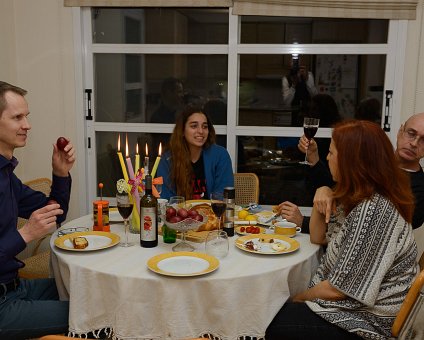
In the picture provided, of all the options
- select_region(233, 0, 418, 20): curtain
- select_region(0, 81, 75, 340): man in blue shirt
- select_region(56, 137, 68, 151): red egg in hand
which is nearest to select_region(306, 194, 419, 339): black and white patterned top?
select_region(0, 81, 75, 340): man in blue shirt

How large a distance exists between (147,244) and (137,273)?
28 centimetres

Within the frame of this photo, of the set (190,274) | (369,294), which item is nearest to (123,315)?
(190,274)

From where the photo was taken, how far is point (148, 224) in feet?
6.46

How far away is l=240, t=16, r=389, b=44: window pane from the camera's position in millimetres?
3529

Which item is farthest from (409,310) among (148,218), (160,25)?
(160,25)

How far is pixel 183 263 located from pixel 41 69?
267 centimetres

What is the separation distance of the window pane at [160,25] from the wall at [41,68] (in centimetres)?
30

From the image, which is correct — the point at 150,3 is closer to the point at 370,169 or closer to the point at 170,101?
the point at 170,101

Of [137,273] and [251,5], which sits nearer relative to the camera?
[137,273]

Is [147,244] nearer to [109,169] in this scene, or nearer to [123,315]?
[123,315]

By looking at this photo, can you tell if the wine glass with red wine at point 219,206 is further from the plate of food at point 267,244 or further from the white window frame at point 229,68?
the white window frame at point 229,68

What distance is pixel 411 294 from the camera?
1.60 meters

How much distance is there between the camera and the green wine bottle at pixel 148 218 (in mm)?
1931

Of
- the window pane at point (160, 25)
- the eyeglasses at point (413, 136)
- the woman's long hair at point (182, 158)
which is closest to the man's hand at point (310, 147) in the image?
the eyeglasses at point (413, 136)
